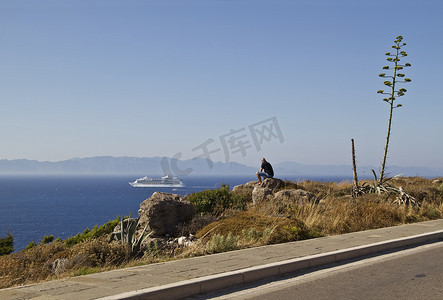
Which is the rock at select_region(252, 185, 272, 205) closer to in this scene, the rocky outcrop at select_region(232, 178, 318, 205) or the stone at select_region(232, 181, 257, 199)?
the rocky outcrop at select_region(232, 178, 318, 205)

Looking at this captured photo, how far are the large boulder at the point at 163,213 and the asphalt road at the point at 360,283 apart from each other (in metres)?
6.43

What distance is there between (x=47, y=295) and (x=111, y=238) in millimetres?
5898

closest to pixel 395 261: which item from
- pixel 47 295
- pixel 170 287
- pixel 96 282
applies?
pixel 170 287

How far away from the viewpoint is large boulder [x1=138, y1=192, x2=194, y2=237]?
14475mm

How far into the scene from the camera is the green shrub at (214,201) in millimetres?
16969

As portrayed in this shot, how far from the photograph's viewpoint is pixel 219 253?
10438 millimetres

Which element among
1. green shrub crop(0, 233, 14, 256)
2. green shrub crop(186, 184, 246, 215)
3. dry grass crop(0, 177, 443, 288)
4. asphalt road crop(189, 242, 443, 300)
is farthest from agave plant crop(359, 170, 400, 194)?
green shrub crop(0, 233, 14, 256)

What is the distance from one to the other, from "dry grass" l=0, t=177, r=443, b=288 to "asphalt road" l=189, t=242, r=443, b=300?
2611mm

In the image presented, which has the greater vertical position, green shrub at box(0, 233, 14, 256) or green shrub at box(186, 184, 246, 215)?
green shrub at box(186, 184, 246, 215)

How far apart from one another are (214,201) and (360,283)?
9732mm

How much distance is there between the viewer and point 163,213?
48.4 ft

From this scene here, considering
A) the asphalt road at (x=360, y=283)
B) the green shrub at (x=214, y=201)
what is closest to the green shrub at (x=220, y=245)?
the asphalt road at (x=360, y=283)

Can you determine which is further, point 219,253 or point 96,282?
point 219,253

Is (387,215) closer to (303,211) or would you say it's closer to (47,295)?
(303,211)
